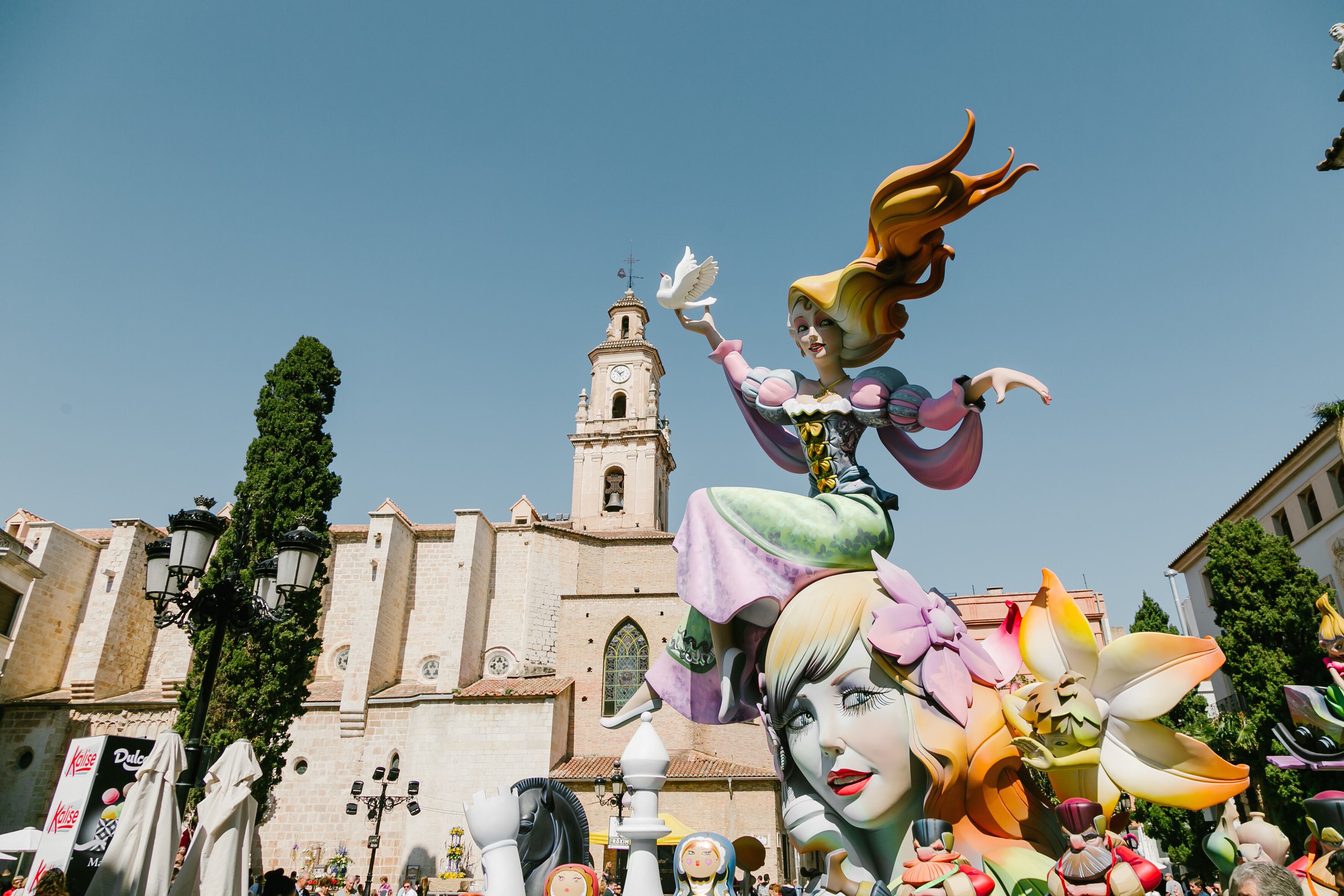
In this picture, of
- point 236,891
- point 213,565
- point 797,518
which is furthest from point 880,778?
point 213,565

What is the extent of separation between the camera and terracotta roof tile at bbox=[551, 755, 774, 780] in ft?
69.2

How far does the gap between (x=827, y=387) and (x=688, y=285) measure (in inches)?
65.8

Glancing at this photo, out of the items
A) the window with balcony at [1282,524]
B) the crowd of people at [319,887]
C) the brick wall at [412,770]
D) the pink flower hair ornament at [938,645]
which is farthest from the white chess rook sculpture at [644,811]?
the window with balcony at [1282,524]

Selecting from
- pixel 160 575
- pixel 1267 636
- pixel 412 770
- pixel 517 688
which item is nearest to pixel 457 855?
pixel 412 770

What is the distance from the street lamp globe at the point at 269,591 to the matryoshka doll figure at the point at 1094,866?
21.1 feet

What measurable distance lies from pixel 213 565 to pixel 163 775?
36.7 feet

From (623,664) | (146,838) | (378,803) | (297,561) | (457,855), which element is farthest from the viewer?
(623,664)

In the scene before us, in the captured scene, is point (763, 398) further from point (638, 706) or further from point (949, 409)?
point (638, 706)

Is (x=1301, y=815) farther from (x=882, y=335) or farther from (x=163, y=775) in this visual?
(x=163, y=775)

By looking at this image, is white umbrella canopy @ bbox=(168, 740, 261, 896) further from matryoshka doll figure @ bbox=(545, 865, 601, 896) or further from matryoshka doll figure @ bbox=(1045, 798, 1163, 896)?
matryoshka doll figure @ bbox=(1045, 798, 1163, 896)

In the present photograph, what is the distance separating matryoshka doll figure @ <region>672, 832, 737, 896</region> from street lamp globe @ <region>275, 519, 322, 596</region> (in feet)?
12.9

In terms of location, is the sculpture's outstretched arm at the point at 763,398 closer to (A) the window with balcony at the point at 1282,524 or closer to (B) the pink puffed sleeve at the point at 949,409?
(B) the pink puffed sleeve at the point at 949,409

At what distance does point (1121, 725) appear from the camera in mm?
4922

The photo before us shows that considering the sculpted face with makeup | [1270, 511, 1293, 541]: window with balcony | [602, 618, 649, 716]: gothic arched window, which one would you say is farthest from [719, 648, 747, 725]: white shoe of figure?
[1270, 511, 1293, 541]: window with balcony
